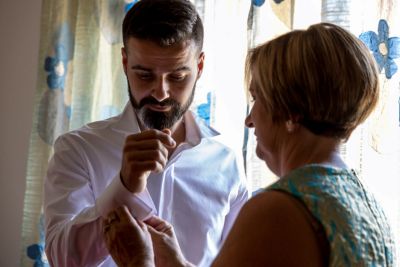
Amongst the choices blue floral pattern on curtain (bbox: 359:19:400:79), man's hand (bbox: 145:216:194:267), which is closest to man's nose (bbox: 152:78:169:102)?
man's hand (bbox: 145:216:194:267)

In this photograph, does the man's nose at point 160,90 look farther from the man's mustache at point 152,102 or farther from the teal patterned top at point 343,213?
the teal patterned top at point 343,213

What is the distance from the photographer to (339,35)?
93 centimetres

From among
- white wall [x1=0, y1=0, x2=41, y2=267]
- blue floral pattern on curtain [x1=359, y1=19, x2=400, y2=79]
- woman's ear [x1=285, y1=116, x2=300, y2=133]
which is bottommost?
white wall [x1=0, y1=0, x2=41, y2=267]

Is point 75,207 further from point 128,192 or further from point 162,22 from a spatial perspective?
point 162,22

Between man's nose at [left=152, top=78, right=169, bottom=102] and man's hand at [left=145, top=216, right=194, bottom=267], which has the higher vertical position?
man's nose at [left=152, top=78, right=169, bottom=102]

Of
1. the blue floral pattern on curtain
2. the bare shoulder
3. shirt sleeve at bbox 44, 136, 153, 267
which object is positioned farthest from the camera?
the blue floral pattern on curtain

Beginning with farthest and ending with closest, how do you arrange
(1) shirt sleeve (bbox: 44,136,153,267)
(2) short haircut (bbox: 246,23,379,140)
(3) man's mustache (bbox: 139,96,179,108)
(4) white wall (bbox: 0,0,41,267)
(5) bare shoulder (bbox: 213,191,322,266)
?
(4) white wall (bbox: 0,0,41,267) < (3) man's mustache (bbox: 139,96,179,108) < (1) shirt sleeve (bbox: 44,136,153,267) < (2) short haircut (bbox: 246,23,379,140) < (5) bare shoulder (bbox: 213,191,322,266)

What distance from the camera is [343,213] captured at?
0.84m

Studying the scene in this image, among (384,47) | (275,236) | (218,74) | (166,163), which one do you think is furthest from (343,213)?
(218,74)

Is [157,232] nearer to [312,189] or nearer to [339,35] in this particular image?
[312,189]

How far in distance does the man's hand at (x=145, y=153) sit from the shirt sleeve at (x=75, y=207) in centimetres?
5

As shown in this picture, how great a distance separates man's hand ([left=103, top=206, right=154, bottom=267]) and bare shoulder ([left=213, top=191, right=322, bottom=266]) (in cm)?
29

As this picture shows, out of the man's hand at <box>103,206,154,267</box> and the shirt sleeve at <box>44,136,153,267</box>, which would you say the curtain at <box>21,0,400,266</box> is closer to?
the shirt sleeve at <box>44,136,153,267</box>

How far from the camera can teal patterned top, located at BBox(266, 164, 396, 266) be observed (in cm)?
82
